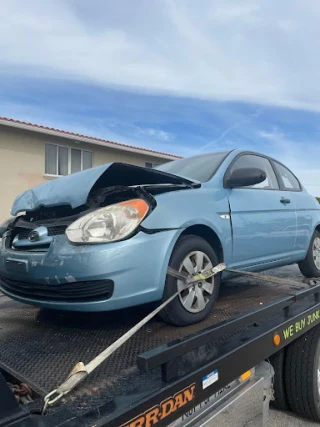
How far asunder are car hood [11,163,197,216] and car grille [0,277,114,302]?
455mm

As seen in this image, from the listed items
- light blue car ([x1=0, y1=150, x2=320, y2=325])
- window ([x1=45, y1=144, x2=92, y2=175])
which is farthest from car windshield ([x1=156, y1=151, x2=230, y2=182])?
window ([x1=45, y1=144, x2=92, y2=175])

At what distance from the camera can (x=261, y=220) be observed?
3262mm

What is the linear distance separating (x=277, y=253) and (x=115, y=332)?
1.81 m

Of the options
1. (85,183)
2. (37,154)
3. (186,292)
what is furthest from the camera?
(37,154)

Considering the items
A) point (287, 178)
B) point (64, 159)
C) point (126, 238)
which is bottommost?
point (126, 238)

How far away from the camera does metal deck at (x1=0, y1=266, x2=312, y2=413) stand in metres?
1.65

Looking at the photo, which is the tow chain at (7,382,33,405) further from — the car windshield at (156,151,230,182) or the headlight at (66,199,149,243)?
the car windshield at (156,151,230,182)

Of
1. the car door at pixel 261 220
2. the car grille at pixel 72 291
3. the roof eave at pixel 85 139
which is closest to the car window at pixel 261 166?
the car door at pixel 261 220

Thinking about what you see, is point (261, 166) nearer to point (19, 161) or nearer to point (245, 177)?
point (245, 177)

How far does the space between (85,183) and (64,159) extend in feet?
41.2

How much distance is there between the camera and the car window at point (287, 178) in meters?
4.11

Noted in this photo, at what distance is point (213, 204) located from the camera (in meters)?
2.78

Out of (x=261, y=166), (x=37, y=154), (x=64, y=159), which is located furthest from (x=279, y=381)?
(x=64, y=159)

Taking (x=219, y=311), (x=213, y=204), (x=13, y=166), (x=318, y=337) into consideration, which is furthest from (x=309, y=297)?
(x=13, y=166)
